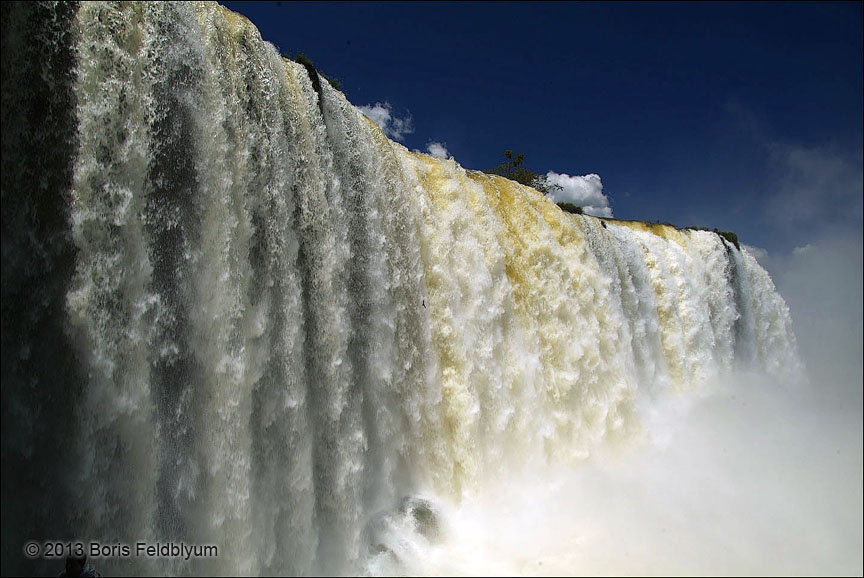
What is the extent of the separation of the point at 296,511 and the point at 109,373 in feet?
Answer: 6.78

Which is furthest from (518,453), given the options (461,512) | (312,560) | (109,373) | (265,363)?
(109,373)

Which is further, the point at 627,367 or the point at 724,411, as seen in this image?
the point at 724,411

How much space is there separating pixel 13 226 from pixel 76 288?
555 mm

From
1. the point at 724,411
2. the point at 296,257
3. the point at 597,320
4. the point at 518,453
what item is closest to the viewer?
the point at 296,257

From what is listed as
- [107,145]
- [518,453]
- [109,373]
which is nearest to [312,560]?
[109,373]

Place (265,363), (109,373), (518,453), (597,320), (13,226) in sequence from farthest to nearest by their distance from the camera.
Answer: (597,320) → (518,453) → (265,363) → (109,373) → (13,226)

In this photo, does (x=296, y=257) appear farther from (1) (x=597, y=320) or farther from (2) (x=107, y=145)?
(1) (x=597, y=320)

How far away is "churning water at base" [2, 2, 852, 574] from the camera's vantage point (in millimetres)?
3475

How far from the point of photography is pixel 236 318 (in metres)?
4.29

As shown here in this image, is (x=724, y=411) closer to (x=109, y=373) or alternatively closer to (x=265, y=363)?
(x=265, y=363)

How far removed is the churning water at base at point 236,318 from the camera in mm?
3475

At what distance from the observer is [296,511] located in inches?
179

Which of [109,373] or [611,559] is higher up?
[109,373]

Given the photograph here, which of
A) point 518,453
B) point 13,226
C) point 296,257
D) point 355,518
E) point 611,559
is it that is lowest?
point 611,559
